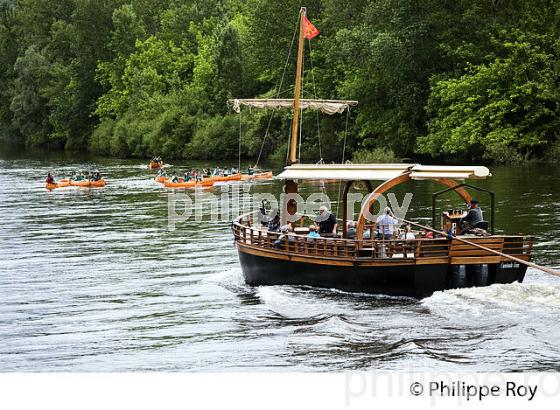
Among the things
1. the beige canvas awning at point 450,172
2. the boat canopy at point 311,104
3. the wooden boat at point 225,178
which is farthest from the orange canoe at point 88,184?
the beige canvas awning at point 450,172

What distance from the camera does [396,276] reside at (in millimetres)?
25156

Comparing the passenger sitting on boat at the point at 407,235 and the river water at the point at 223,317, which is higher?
the passenger sitting on boat at the point at 407,235

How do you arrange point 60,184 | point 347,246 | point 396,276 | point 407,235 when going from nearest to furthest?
1. point 396,276
2. point 347,246
3. point 407,235
4. point 60,184

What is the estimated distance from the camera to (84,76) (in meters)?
122

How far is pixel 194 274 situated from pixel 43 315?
6.70 meters

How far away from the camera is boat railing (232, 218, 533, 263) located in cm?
2445

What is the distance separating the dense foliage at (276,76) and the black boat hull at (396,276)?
3815 cm

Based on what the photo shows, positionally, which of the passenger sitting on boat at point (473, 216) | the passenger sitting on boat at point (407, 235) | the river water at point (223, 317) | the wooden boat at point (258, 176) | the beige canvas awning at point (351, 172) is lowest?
the river water at point (223, 317)

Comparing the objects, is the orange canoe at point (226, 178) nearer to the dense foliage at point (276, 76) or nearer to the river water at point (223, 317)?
the dense foliage at point (276, 76)

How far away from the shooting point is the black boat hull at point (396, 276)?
24672 mm

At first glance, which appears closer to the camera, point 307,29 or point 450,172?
point 450,172

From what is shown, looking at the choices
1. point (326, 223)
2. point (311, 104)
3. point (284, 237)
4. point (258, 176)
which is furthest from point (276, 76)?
point (284, 237)

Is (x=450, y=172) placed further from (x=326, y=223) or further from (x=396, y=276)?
(x=326, y=223)

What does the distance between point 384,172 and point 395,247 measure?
7.16ft
